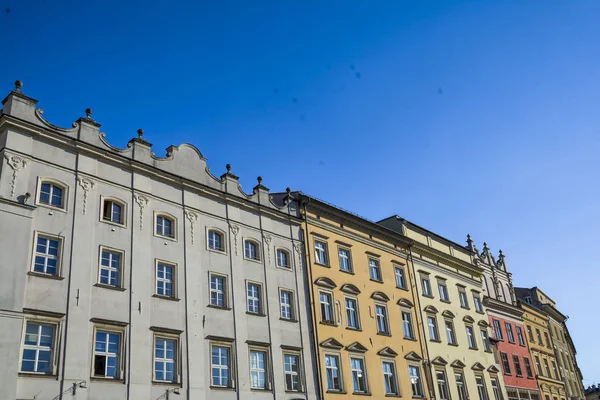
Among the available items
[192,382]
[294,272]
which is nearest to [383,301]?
[294,272]

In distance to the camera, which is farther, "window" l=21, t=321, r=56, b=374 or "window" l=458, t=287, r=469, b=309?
"window" l=458, t=287, r=469, b=309

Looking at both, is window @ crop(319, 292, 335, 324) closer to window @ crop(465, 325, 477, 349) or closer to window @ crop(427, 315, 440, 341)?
window @ crop(427, 315, 440, 341)

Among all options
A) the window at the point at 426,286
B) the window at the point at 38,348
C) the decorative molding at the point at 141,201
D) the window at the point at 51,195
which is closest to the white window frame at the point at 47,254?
the window at the point at 51,195

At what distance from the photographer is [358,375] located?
3316 cm

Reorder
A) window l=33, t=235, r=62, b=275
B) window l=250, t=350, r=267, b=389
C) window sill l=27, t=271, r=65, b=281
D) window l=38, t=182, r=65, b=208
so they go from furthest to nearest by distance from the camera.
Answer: window l=250, t=350, r=267, b=389
window l=38, t=182, r=65, b=208
window l=33, t=235, r=62, b=275
window sill l=27, t=271, r=65, b=281

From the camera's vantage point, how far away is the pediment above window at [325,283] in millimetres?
33562

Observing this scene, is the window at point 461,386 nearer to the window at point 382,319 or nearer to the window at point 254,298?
the window at point 382,319

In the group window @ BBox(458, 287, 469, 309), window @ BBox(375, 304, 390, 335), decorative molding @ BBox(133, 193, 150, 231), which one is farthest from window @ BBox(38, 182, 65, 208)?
window @ BBox(458, 287, 469, 309)

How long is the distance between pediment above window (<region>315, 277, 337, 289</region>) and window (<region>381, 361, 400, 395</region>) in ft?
19.0

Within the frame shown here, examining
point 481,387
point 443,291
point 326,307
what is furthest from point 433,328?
point 326,307

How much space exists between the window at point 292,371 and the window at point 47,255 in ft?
41.8

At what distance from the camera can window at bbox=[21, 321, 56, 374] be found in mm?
20188

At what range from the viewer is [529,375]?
51.1 m

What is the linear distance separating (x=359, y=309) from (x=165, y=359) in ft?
47.0
